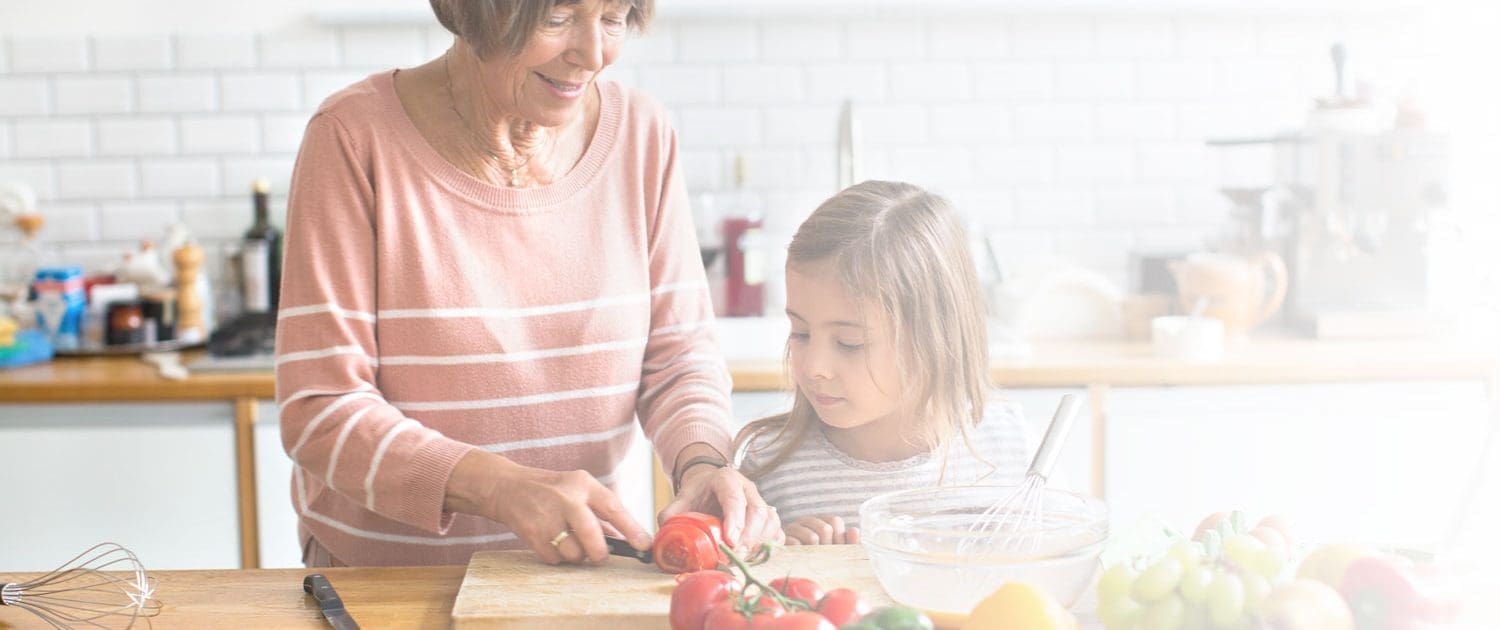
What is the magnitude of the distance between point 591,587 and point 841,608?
14.3 inches

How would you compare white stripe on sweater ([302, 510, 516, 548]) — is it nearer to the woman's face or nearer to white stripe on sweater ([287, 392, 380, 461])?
white stripe on sweater ([287, 392, 380, 461])

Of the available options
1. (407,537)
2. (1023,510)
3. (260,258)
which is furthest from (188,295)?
(1023,510)

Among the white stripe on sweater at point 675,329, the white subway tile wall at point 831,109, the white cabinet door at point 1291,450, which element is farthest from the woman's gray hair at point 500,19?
the white subway tile wall at point 831,109

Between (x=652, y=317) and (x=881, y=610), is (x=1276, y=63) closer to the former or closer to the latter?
(x=652, y=317)

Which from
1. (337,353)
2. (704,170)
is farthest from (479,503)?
(704,170)

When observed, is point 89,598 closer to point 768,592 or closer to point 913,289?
point 768,592

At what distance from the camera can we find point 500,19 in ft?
4.92

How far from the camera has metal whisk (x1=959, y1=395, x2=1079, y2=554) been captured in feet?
4.20

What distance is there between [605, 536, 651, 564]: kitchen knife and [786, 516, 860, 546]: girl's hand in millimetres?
196

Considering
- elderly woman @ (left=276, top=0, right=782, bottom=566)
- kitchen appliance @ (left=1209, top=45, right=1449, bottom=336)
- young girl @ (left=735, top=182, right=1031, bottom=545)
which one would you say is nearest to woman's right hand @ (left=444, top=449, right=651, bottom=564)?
elderly woman @ (left=276, top=0, right=782, bottom=566)

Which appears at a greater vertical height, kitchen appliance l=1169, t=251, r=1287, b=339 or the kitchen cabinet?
kitchen appliance l=1169, t=251, r=1287, b=339

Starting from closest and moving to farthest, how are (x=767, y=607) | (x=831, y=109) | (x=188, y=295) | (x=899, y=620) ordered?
(x=899, y=620) < (x=767, y=607) < (x=188, y=295) < (x=831, y=109)

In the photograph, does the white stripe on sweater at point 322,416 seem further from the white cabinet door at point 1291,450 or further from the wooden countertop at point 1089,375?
the white cabinet door at point 1291,450

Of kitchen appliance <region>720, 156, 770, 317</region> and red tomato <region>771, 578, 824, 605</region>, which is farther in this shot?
kitchen appliance <region>720, 156, 770, 317</region>
